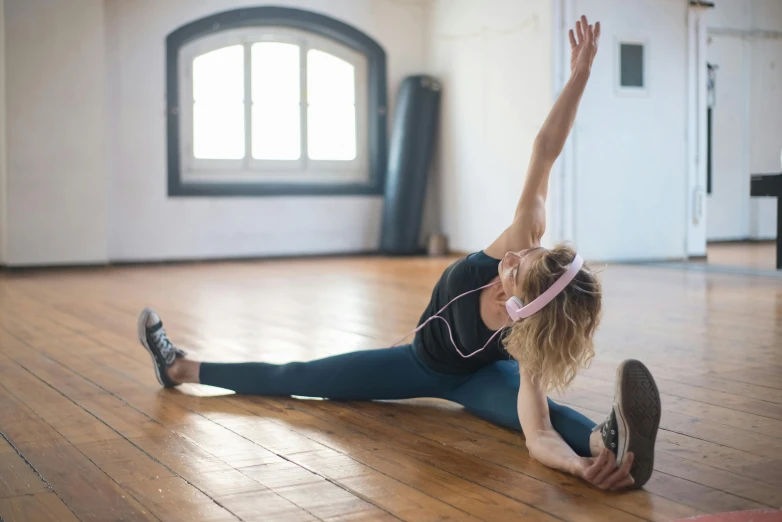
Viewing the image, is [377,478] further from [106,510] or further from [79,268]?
[79,268]

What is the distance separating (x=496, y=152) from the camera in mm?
8273

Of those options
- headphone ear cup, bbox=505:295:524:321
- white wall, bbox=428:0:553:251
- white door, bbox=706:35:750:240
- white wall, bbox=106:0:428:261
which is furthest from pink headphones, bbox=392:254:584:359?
white door, bbox=706:35:750:240

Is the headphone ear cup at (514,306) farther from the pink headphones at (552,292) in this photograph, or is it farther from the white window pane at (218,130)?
the white window pane at (218,130)

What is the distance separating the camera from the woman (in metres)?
1.88

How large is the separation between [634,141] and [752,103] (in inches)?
144

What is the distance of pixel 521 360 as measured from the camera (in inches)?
78.9

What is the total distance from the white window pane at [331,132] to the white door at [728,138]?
422cm

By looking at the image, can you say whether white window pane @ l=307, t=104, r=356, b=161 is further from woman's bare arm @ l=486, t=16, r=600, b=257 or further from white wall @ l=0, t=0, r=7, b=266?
woman's bare arm @ l=486, t=16, r=600, b=257

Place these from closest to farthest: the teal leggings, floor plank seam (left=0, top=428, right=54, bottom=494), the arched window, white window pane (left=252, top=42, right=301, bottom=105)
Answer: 1. floor plank seam (left=0, top=428, right=54, bottom=494)
2. the teal leggings
3. the arched window
4. white window pane (left=252, top=42, right=301, bottom=105)

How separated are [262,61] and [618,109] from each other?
335cm

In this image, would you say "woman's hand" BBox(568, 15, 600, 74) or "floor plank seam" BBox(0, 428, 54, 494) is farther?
"woman's hand" BBox(568, 15, 600, 74)

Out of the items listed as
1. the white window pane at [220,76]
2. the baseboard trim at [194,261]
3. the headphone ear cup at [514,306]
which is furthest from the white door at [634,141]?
the headphone ear cup at [514,306]

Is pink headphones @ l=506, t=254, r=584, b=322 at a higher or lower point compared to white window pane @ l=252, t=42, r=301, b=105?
lower

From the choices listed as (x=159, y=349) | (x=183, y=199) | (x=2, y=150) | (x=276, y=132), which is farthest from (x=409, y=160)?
(x=159, y=349)
